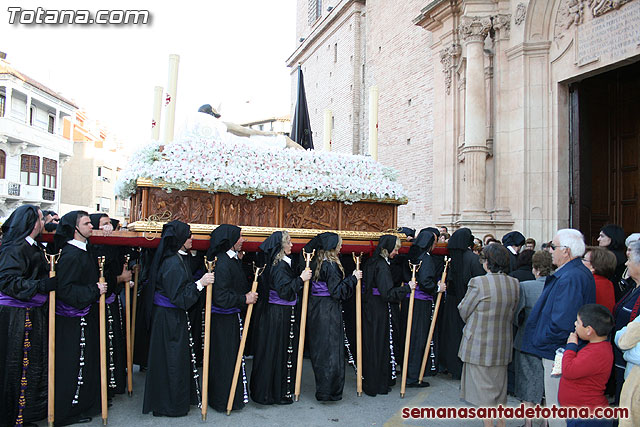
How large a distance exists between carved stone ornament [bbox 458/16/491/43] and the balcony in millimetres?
24410

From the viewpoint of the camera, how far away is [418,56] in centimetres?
1530

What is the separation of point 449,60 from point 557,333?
34.0 ft

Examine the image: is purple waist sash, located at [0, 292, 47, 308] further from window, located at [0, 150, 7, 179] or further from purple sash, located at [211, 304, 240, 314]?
window, located at [0, 150, 7, 179]

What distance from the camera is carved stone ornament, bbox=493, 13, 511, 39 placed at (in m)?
10.9

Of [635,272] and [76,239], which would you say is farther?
[76,239]

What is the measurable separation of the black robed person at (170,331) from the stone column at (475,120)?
7677 mm

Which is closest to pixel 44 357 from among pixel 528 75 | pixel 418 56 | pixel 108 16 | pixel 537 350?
pixel 537 350

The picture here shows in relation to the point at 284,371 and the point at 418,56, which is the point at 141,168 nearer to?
the point at 284,371

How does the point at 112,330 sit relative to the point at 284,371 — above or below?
above

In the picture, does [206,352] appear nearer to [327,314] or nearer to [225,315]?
[225,315]

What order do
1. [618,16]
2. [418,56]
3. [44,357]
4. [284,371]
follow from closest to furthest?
[44,357]
[284,371]
[618,16]
[418,56]

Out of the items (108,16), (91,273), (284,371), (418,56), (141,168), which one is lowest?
(284,371)

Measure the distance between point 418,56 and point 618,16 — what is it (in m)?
6.98

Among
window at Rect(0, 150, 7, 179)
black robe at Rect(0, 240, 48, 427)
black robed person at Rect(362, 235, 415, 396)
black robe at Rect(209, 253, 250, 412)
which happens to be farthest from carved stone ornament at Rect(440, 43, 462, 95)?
window at Rect(0, 150, 7, 179)
